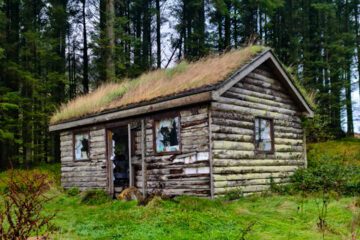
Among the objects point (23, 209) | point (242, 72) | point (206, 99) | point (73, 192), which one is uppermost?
point (242, 72)

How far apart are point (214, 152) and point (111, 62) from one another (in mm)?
13480

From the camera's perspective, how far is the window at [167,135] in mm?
12797

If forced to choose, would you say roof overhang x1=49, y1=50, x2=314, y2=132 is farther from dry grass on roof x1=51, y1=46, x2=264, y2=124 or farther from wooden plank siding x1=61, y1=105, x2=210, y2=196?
wooden plank siding x1=61, y1=105, x2=210, y2=196

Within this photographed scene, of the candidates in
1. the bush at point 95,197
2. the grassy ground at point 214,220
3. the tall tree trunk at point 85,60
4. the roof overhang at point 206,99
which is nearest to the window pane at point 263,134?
the roof overhang at point 206,99

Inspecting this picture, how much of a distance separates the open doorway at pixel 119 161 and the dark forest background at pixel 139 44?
5.87 meters

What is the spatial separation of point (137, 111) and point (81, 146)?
13.8 ft

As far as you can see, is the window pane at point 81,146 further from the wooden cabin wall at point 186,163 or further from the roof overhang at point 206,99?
the wooden cabin wall at point 186,163

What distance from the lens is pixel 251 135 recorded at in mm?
13430

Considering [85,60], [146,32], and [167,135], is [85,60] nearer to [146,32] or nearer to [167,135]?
[146,32]

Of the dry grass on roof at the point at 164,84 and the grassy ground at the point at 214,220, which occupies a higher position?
the dry grass on roof at the point at 164,84

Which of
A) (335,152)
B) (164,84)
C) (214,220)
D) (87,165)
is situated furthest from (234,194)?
(335,152)

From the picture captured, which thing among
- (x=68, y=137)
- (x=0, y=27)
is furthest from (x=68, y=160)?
(x=0, y=27)

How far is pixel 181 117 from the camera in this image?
12672mm

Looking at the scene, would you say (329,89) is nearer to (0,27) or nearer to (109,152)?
(109,152)
